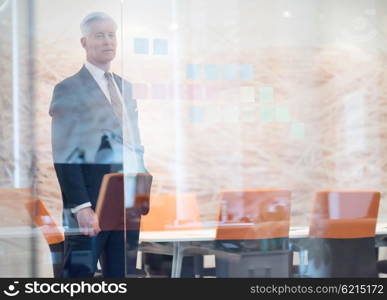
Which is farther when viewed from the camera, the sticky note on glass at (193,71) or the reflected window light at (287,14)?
the reflected window light at (287,14)

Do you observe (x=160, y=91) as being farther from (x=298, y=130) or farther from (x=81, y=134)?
(x=298, y=130)

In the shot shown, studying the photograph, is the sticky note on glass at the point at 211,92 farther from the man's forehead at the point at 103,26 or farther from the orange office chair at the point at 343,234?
the orange office chair at the point at 343,234

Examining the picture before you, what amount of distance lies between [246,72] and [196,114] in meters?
0.51

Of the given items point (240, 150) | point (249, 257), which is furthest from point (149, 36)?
point (249, 257)

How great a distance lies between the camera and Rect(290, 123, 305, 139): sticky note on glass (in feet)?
16.6

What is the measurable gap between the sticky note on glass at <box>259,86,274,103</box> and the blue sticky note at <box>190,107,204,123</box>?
1.52ft

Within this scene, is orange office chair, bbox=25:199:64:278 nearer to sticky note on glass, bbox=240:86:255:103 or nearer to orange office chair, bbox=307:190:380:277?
sticky note on glass, bbox=240:86:255:103

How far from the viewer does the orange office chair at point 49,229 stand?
15.0 ft

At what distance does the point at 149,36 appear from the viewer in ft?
16.1

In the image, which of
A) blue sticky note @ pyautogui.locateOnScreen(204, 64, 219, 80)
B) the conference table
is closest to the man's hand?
the conference table

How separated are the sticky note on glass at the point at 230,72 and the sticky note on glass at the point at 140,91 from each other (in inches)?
23.9

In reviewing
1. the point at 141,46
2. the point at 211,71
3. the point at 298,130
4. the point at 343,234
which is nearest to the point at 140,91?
the point at 141,46

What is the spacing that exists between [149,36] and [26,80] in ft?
3.15

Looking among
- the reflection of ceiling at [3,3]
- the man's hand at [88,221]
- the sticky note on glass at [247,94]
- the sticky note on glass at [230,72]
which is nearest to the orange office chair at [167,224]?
the man's hand at [88,221]
